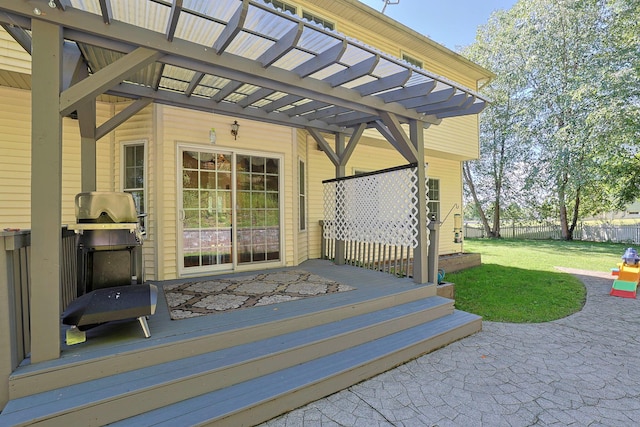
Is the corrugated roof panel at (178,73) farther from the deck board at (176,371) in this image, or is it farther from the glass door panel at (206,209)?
the deck board at (176,371)

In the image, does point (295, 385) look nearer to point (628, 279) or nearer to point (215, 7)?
point (215, 7)

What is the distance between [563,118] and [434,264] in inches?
566

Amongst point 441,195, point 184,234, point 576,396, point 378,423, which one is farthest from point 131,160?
point 441,195

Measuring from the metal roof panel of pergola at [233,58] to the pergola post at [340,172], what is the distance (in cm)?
105

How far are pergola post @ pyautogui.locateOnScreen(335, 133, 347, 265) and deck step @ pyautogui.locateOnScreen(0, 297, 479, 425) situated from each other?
2.21 m

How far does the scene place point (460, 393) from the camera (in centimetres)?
259

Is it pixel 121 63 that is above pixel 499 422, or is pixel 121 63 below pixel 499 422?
above

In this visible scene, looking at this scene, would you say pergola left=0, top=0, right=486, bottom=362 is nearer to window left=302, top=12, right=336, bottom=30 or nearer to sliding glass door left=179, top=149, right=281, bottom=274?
sliding glass door left=179, top=149, right=281, bottom=274

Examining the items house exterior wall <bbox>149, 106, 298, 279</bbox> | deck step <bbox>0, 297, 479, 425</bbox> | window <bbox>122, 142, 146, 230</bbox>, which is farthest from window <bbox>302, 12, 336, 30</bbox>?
deck step <bbox>0, 297, 479, 425</bbox>

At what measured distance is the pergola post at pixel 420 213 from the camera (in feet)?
14.1

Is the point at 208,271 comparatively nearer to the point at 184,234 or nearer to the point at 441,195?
the point at 184,234

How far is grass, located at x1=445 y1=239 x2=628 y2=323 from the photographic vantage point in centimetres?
488

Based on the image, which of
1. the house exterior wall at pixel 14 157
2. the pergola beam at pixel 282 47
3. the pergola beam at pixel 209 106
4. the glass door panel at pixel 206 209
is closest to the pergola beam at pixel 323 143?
the pergola beam at pixel 209 106

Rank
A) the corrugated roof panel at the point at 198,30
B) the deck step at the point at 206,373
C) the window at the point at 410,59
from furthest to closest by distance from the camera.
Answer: the window at the point at 410,59 → the corrugated roof panel at the point at 198,30 → the deck step at the point at 206,373
